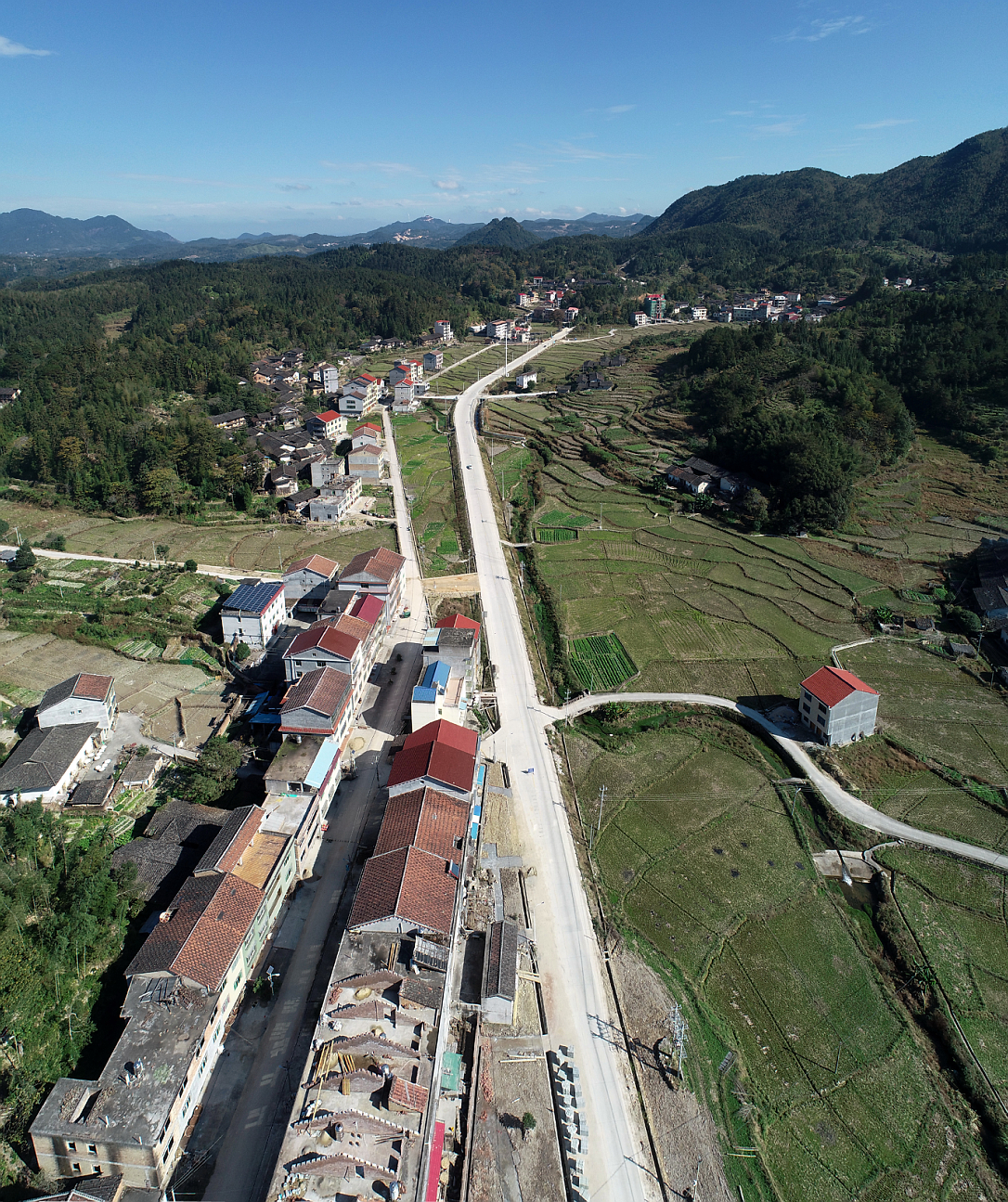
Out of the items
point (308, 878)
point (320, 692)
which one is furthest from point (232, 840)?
point (320, 692)

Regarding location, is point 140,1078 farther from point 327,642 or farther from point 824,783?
point 824,783


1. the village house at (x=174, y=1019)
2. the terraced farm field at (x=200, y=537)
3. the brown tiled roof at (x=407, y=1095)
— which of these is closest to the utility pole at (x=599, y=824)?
Result: the village house at (x=174, y=1019)

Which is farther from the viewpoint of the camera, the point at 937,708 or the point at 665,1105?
Result: the point at 937,708

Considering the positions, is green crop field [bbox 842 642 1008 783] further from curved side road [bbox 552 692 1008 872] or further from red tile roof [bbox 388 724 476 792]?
red tile roof [bbox 388 724 476 792]

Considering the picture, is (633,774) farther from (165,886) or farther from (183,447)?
(183,447)

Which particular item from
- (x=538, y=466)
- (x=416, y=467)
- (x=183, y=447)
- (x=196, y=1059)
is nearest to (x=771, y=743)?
(x=196, y=1059)

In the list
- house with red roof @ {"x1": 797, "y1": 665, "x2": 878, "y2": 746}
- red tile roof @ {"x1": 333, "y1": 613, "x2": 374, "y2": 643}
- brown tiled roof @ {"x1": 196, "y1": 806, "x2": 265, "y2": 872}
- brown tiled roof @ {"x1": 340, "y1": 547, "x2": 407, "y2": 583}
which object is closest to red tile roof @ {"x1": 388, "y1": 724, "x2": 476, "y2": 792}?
brown tiled roof @ {"x1": 196, "y1": 806, "x2": 265, "y2": 872}

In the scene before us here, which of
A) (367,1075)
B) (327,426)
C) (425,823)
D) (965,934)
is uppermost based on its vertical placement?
(327,426)
